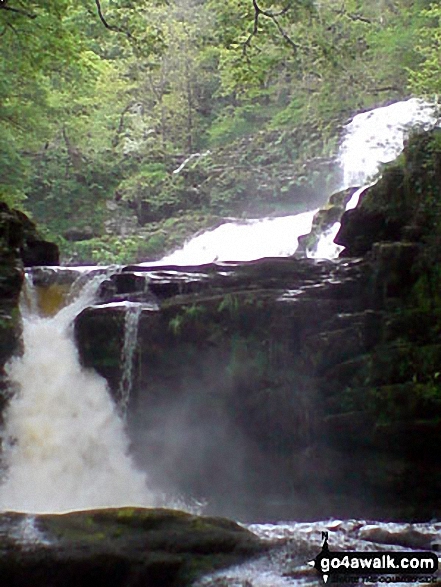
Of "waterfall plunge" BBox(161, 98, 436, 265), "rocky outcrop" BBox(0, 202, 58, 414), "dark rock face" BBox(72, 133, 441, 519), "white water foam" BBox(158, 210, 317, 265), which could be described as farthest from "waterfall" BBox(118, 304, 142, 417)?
"white water foam" BBox(158, 210, 317, 265)

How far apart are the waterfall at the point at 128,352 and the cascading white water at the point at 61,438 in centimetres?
20

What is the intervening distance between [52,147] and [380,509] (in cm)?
1900

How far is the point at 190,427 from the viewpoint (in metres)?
10.6

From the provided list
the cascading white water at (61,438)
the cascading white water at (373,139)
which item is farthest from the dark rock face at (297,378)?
the cascading white water at (373,139)

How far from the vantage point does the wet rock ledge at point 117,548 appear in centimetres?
431

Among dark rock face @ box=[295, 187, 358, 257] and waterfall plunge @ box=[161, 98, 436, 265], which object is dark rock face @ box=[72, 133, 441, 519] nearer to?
dark rock face @ box=[295, 187, 358, 257]

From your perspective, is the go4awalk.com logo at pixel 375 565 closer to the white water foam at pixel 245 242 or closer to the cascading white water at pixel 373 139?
the white water foam at pixel 245 242

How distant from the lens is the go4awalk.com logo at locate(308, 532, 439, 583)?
456 cm

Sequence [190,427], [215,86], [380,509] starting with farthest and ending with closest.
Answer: [215,86], [190,427], [380,509]

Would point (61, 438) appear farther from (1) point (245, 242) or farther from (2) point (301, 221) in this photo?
(2) point (301, 221)

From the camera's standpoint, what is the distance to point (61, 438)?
10.3m

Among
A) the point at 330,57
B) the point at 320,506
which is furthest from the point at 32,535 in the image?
the point at 330,57

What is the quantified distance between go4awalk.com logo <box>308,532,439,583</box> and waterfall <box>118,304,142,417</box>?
5767mm

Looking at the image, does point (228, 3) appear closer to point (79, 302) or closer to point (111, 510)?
point (79, 302)
